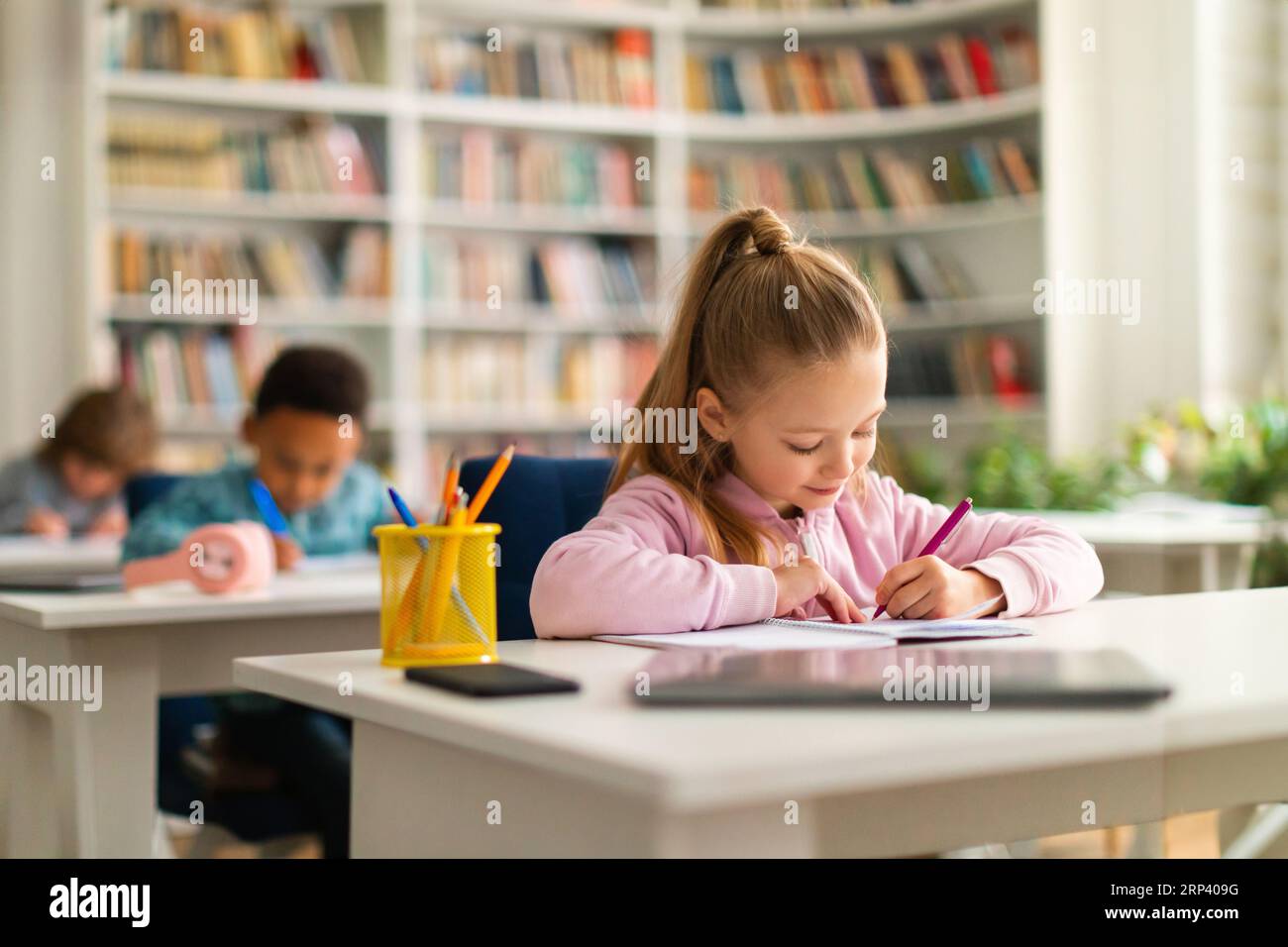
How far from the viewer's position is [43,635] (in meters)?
1.72

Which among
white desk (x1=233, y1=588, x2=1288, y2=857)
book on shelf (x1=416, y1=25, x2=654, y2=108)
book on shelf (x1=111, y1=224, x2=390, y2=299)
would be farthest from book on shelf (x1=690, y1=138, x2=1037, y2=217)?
white desk (x1=233, y1=588, x2=1288, y2=857)

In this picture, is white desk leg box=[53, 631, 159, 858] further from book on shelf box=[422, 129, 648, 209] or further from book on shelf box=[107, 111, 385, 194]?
book on shelf box=[422, 129, 648, 209]

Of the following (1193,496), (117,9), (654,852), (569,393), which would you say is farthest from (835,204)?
(654,852)

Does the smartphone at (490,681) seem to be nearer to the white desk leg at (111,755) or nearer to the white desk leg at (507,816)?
the white desk leg at (507,816)

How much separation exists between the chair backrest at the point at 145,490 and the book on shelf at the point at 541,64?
2.56 meters

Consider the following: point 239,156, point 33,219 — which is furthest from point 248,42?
point 33,219

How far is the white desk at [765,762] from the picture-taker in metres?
0.69

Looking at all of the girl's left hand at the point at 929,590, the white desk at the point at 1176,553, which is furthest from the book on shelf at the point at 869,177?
the girl's left hand at the point at 929,590

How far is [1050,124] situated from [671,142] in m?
1.29

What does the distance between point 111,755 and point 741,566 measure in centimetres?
→ 91

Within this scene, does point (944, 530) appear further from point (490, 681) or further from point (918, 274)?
point (918, 274)

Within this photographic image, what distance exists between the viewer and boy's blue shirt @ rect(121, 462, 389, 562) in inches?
93.4

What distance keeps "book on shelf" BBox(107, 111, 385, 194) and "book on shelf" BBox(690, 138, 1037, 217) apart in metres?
1.20

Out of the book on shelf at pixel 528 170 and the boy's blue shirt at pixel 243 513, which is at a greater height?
the book on shelf at pixel 528 170
